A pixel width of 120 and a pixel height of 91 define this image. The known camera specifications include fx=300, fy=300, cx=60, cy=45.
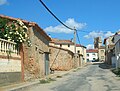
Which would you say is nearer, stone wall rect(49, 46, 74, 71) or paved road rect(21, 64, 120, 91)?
paved road rect(21, 64, 120, 91)

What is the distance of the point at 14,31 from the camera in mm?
20625

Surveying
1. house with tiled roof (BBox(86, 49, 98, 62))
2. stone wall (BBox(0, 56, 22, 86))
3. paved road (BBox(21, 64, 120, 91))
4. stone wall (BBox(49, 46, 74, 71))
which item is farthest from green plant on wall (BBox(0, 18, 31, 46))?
house with tiled roof (BBox(86, 49, 98, 62))

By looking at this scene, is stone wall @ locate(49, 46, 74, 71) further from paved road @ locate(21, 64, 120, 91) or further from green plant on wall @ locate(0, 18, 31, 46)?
green plant on wall @ locate(0, 18, 31, 46)

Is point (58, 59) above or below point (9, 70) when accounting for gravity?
above

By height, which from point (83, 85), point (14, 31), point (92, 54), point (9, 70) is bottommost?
point (83, 85)

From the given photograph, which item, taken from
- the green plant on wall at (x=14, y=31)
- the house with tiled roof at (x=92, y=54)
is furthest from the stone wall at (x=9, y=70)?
the house with tiled roof at (x=92, y=54)

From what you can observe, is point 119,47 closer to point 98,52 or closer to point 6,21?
point 6,21

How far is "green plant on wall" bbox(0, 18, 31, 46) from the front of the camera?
19.6 meters

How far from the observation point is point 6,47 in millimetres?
18234

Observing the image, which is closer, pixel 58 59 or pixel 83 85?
pixel 83 85

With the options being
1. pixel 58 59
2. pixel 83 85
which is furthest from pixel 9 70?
pixel 58 59

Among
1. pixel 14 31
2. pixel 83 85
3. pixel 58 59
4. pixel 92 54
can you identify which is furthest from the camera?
pixel 92 54

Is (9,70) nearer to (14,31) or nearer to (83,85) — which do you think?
(14,31)

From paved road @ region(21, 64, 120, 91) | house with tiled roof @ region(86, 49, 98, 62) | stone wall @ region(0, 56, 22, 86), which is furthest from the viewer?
house with tiled roof @ region(86, 49, 98, 62)
